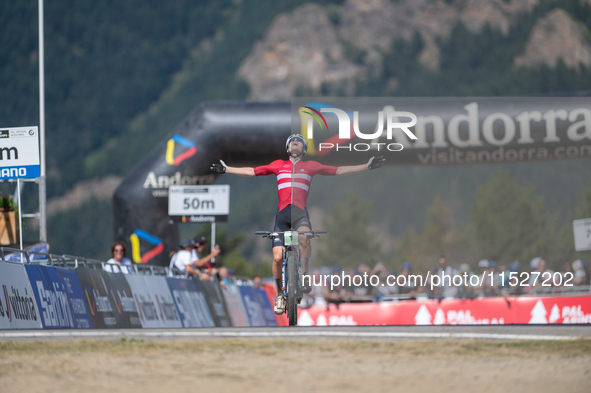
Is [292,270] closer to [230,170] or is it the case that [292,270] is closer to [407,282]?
[230,170]

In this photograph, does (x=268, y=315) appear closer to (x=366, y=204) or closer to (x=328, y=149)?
(x=366, y=204)

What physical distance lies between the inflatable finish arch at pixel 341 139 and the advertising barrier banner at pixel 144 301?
3.15 m

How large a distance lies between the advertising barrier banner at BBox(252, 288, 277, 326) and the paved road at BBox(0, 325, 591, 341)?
10812 millimetres

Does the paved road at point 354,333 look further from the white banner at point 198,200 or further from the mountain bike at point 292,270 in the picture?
the white banner at point 198,200

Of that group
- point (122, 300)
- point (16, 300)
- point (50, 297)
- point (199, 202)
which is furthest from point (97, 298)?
point (199, 202)

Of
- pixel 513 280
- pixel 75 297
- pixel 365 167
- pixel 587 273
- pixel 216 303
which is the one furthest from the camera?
pixel 216 303

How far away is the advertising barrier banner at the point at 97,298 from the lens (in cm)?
998

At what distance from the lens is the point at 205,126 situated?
1611 cm

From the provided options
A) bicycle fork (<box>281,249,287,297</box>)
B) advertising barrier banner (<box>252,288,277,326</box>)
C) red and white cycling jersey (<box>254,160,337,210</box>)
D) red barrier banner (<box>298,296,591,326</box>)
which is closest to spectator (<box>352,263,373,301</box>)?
red barrier banner (<box>298,296,591,326</box>)

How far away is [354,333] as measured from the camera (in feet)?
23.4

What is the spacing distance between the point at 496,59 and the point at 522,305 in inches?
5857

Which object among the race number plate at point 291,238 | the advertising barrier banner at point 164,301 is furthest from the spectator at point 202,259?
the race number plate at point 291,238

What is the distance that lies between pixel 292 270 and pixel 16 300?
9.20ft

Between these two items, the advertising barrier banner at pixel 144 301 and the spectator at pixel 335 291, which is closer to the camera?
the spectator at pixel 335 291
